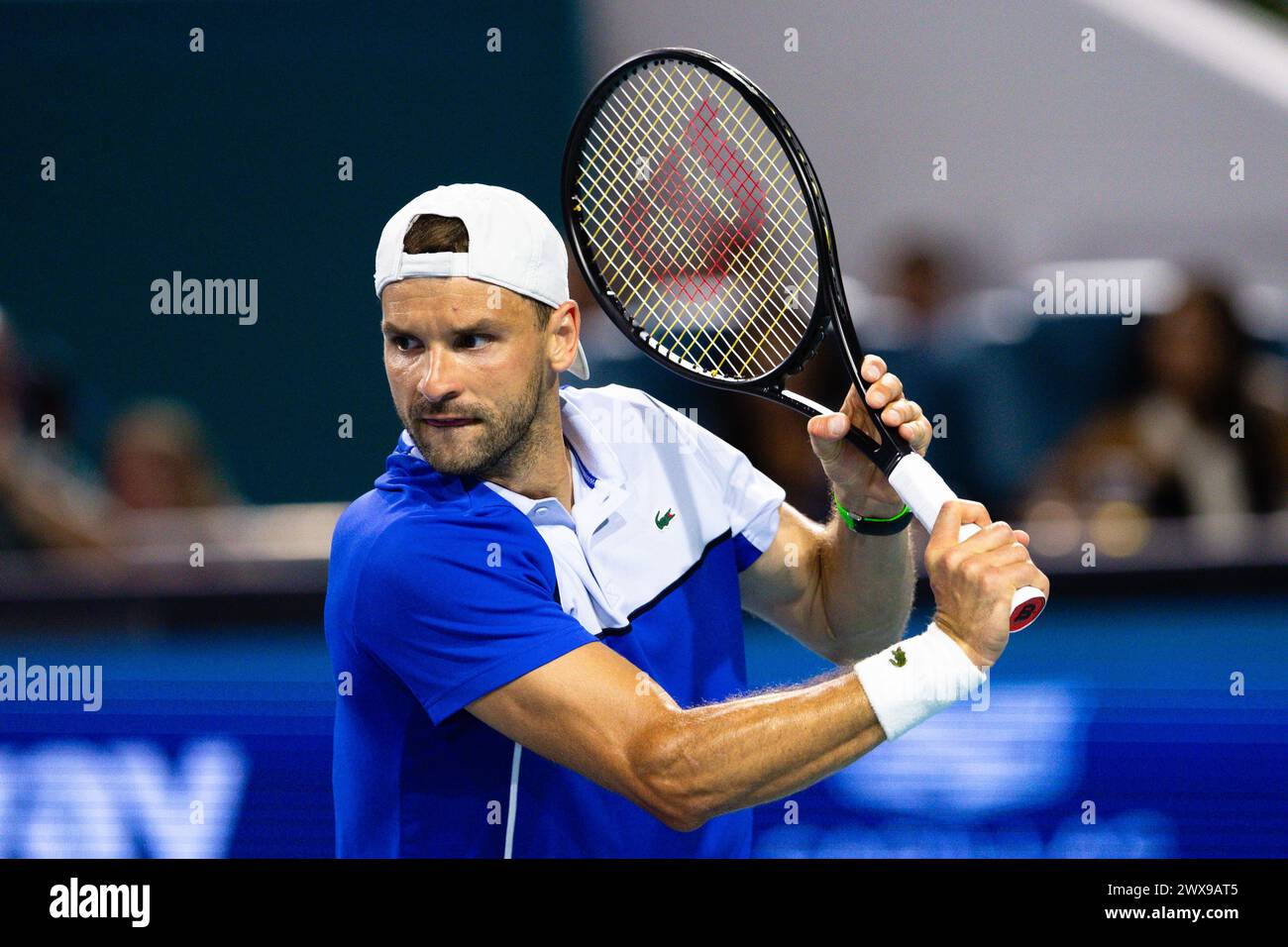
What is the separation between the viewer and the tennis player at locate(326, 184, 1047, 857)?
2318 millimetres

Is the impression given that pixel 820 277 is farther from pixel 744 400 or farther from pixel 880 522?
pixel 744 400

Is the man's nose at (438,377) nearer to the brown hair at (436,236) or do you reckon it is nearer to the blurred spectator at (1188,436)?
the brown hair at (436,236)

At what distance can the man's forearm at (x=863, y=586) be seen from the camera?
283 centimetres

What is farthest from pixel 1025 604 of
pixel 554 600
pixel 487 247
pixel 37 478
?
pixel 37 478

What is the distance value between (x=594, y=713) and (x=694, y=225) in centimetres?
239

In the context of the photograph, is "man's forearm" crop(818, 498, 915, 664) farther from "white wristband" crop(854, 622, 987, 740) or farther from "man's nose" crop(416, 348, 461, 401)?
"man's nose" crop(416, 348, 461, 401)

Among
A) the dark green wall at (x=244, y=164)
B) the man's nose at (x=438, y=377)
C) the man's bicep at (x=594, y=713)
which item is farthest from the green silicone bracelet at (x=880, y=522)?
the dark green wall at (x=244, y=164)

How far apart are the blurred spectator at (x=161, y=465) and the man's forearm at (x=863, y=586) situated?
2.92 metres

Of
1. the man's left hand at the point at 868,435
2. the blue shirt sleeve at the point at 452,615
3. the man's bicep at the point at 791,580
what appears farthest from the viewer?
the man's bicep at the point at 791,580

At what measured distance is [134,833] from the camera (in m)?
3.95

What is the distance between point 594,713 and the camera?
2.32m

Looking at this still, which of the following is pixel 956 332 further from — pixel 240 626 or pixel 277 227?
pixel 277 227

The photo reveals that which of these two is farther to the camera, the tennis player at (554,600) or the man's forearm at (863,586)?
the man's forearm at (863,586)

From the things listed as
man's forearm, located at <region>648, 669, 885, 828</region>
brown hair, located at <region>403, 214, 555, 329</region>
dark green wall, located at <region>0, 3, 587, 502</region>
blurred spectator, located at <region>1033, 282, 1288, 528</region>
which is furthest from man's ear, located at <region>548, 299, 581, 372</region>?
dark green wall, located at <region>0, 3, 587, 502</region>
